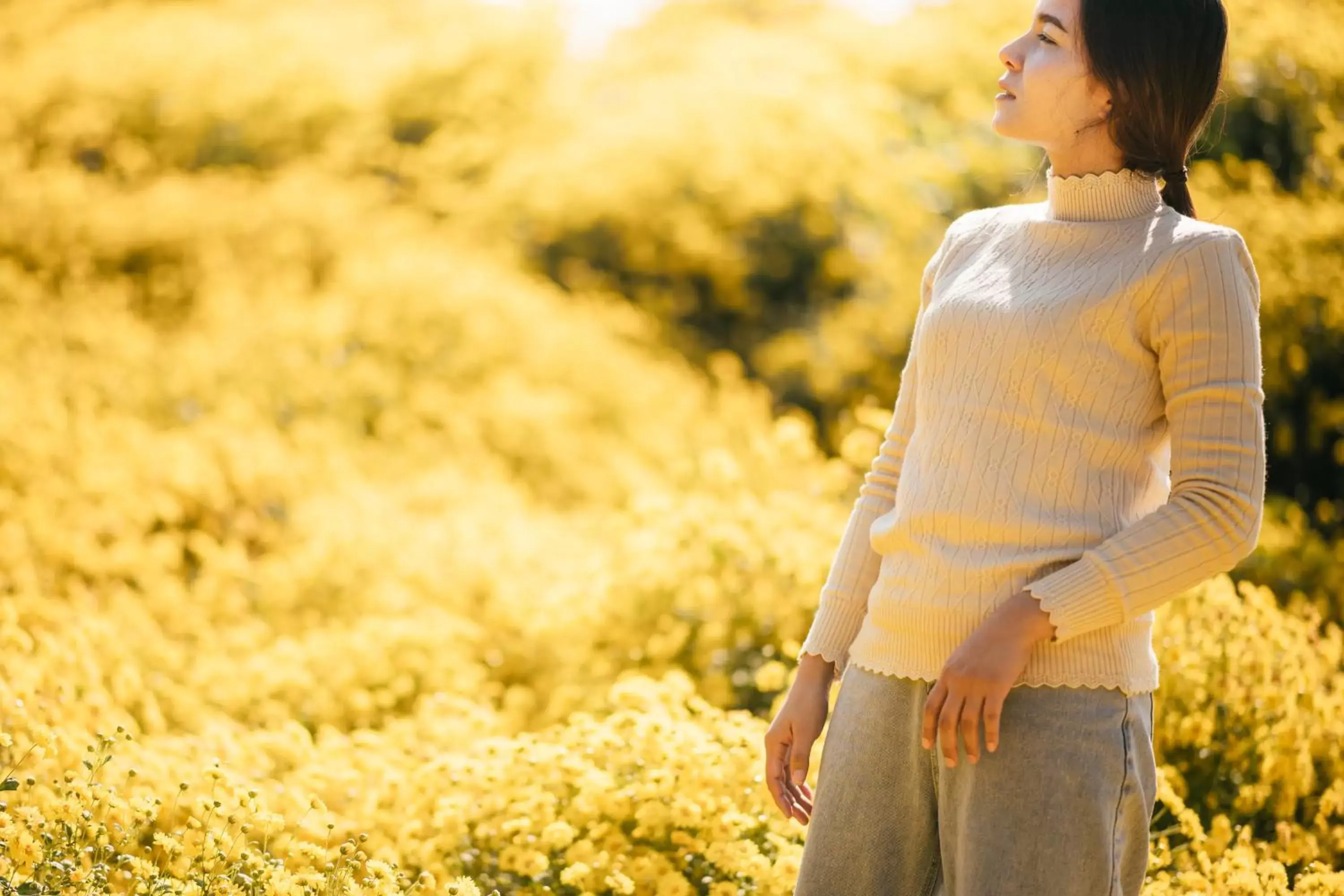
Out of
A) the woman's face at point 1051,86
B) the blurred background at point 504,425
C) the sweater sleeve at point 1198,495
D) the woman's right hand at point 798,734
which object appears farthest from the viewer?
the blurred background at point 504,425

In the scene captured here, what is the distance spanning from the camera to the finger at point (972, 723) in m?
1.25

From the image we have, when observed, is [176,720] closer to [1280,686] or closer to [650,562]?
[650,562]

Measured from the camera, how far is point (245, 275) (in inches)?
254

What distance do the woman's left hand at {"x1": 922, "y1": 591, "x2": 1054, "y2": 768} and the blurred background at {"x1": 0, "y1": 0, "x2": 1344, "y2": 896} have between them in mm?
716

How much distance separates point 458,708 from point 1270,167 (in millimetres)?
4466

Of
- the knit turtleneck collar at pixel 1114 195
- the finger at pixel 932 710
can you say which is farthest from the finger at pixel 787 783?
the knit turtleneck collar at pixel 1114 195

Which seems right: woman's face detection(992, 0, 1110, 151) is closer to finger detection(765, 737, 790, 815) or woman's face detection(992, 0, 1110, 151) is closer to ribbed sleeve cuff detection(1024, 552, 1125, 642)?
ribbed sleeve cuff detection(1024, 552, 1125, 642)

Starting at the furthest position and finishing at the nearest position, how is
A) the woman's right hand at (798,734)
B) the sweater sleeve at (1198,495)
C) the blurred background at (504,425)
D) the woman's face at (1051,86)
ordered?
1. the blurred background at (504,425)
2. the woman's right hand at (798,734)
3. the woman's face at (1051,86)
4. the sweater sleeve at (1198,495)

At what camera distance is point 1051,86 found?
1.39m

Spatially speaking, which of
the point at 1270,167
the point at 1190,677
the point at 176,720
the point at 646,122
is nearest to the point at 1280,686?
the point at 1190,677

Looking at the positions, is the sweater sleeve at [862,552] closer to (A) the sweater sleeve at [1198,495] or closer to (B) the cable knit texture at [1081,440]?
(B) the cable knit texture at [1081,440]

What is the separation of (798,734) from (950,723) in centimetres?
31

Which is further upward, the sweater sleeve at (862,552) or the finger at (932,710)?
the sweater sleeve at (862,552)

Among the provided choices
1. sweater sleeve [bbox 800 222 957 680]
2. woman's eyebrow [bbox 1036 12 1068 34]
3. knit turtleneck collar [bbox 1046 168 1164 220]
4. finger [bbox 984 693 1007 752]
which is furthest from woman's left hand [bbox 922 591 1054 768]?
woman's eyebrow [bbox 1036 12 1068 34]
